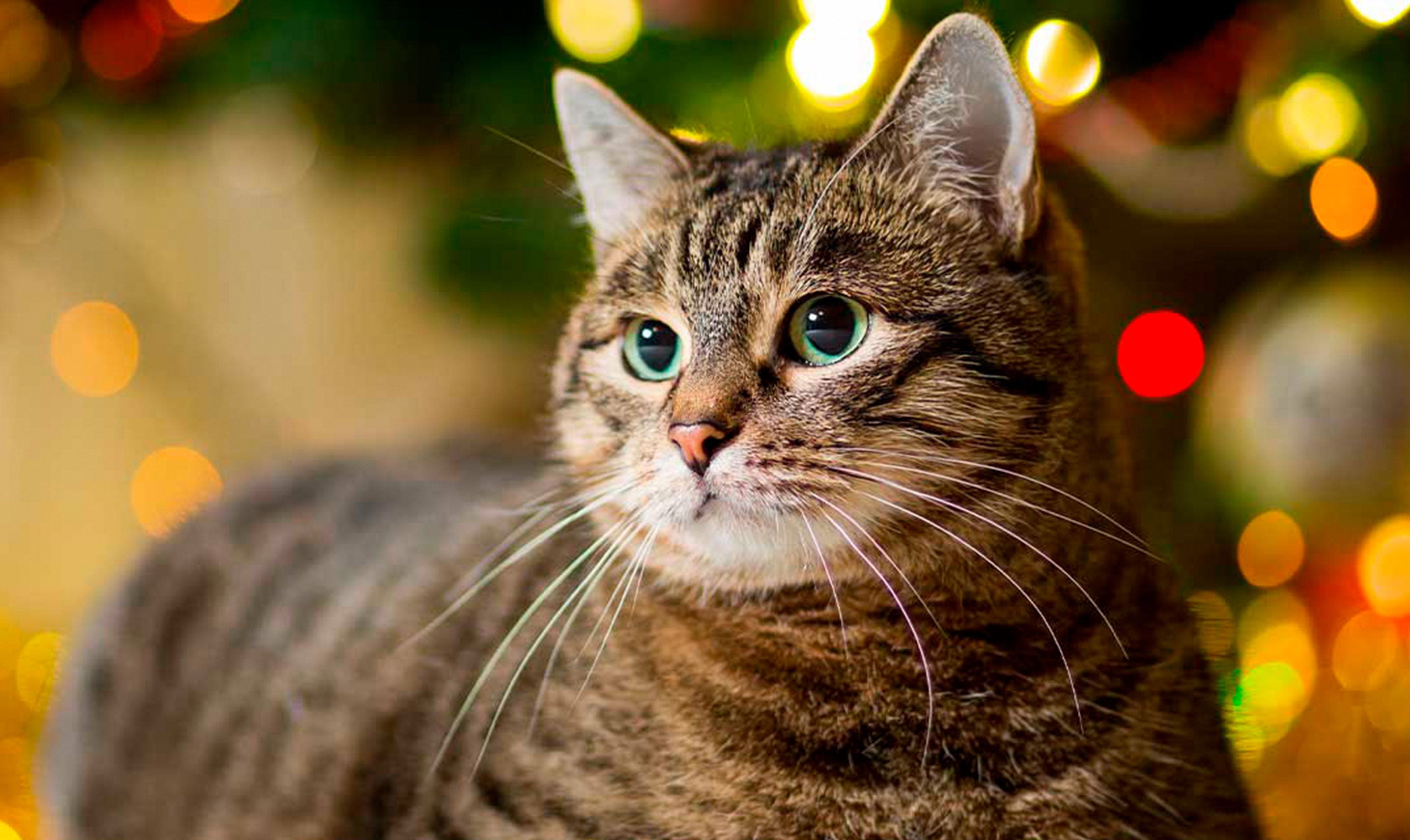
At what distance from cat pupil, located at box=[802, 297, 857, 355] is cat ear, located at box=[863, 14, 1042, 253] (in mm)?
120

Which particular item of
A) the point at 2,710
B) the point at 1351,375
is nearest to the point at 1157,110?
the point at 1351,375

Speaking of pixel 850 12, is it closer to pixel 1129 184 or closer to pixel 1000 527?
pixel 1129 184

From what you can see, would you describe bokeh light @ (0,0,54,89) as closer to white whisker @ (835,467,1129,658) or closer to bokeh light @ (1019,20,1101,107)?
bokeh light @ (1019,20,1101,107)

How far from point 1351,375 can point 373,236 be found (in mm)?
1792

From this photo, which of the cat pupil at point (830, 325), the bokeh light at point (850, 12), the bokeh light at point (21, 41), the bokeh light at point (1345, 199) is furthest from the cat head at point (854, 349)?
the bokeh light at point (21, 41)

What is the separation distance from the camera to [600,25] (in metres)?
1.42

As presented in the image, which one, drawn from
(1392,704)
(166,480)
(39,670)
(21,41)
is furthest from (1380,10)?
(166,480)

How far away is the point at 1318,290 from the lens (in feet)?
4.78

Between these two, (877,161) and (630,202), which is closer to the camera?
(877,161)

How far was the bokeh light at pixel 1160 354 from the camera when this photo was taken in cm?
160

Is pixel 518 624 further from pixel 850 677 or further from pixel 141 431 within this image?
pixel 141 431

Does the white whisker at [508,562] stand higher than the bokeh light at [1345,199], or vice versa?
the bokeh light at [1345,199]

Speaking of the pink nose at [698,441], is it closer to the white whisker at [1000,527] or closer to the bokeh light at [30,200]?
the white whisker at [1000,527]

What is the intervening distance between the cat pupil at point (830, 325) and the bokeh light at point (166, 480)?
145 centimetres
